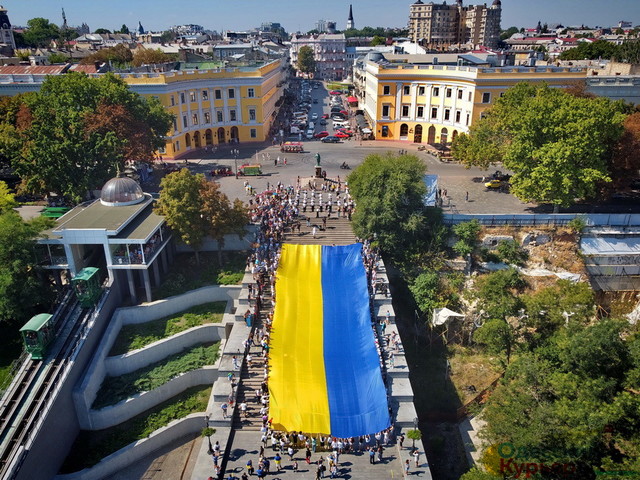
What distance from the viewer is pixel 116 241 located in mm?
33250

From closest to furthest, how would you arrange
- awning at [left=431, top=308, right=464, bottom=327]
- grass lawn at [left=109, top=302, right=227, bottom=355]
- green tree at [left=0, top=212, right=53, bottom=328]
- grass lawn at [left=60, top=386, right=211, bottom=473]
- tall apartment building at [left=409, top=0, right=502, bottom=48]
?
grass lawn at [left=60, top=386, right=211, bottom=473]
green tree at [left=0, top=212, right=53, bottom=328]
grass lawn at [left=109, top=302, right=227, bottom=355]
awning at [left=431, top=308, right=464, bottom=327]
tall apartment building at [left=409, top=0, right=502, bottom=48]

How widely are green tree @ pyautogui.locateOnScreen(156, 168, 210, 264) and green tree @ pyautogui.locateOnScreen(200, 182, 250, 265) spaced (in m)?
0.42

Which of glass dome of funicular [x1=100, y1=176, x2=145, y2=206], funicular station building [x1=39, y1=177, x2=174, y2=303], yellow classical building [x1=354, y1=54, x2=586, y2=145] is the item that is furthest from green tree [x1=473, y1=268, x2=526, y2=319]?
yellow classical building [x1=354, y1=54, x2=586, y2=145]

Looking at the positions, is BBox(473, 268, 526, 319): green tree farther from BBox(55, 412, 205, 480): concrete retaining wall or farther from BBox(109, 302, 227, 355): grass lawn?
BBox(55, 412, 205, 480): concrete retaining wall

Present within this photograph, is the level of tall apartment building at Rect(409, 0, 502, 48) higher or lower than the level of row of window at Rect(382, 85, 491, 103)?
higher

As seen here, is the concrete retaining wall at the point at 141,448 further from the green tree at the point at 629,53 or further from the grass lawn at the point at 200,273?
the green tree at the point at 629,53

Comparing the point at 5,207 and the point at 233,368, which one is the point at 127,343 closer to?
the point at 233,368

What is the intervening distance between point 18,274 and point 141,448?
43.5 ft

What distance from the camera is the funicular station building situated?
109 feet

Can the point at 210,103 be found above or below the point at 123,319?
above

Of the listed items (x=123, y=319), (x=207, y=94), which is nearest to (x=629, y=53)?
(x=207, y=94)

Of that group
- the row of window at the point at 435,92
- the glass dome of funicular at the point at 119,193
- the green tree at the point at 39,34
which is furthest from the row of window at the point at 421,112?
the green tree at the point at 39,34

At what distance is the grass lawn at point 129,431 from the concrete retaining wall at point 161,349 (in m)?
3.16

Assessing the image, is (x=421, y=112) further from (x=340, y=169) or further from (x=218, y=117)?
(x=218, y=117)
